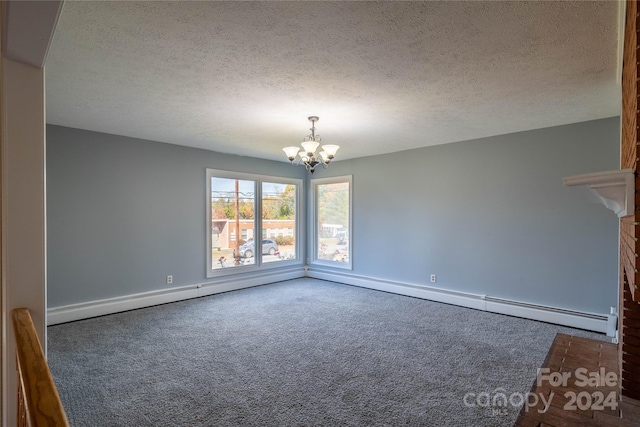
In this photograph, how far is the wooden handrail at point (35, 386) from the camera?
763 millimetres

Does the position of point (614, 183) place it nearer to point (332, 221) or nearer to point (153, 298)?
point (153, 298)

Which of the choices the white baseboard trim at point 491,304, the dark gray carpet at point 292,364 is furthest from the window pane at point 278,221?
the dark gray carpet at point 292,364

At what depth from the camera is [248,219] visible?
20.0 feet

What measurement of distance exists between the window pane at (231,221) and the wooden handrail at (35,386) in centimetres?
421

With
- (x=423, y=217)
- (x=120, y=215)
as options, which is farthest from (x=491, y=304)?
→ (x=120, y=215)

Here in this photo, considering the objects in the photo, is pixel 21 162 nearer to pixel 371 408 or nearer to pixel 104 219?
pixel 371 408

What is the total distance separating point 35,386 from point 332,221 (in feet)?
19.3

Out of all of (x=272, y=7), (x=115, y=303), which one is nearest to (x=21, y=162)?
(x=272, y=7)

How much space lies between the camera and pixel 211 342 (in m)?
3.44

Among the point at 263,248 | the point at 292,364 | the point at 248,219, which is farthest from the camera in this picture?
the point at 263,248

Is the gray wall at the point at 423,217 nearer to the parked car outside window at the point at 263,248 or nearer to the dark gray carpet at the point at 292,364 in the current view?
the dark gray carpet at the point at 292,364

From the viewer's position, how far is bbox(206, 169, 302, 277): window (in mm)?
5613

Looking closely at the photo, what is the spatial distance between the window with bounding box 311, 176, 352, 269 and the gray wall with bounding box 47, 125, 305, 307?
7.39ft

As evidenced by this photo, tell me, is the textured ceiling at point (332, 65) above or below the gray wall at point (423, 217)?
above
